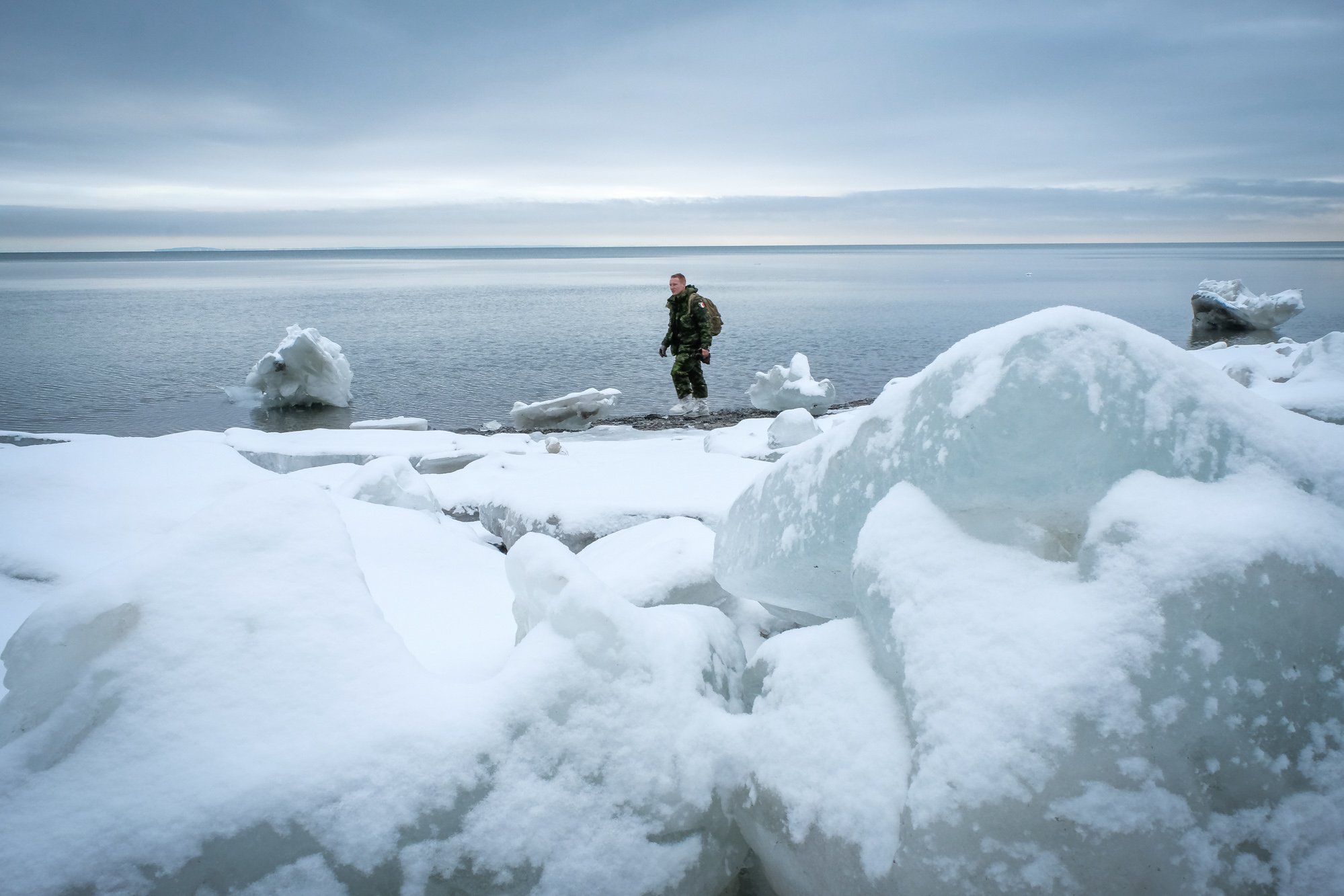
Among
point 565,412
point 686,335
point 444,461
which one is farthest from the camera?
point 565,412

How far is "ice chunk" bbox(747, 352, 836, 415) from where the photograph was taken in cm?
1503

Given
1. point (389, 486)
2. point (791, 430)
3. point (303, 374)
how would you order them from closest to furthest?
point (389, 486), point (791, 430), point (303, 374)

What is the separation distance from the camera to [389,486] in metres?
5.64

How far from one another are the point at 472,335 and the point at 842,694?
2920 centimetres

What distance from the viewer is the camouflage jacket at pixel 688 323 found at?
13461 millimetres

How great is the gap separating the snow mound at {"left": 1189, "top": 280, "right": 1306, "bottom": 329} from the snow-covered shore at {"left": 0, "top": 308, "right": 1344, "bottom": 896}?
29797mm

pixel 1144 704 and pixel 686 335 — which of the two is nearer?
pixel 1144 704

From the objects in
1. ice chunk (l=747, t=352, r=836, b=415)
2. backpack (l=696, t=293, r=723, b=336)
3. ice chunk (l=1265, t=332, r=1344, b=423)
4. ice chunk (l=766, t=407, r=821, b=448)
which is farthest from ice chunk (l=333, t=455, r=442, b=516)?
ice chunk (l=747, t=352, r=836, b=415)

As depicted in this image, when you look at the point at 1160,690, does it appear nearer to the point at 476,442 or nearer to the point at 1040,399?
the point at 1040,399

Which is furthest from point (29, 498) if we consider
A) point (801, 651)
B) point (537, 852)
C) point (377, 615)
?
point (801, 651)

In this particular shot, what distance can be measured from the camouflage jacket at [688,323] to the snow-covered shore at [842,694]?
36.3 feet

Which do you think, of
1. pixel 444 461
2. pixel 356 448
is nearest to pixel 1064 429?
pixel 444 461

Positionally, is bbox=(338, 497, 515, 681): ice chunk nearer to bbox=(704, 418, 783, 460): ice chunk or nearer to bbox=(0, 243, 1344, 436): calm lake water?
bbox=(704, 418, 783, 460): ice chunk

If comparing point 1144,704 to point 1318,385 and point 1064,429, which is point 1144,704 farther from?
point 1318,385
